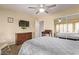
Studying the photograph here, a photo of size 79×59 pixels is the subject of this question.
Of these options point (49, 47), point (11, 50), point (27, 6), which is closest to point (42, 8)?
point (27, 6)

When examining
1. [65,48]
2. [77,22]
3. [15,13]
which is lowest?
[65,48]

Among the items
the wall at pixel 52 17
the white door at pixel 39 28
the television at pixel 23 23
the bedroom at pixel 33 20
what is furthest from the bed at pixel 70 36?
the television at pixel 23 23

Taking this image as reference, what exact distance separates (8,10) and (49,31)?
753 mm

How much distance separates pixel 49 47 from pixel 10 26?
0.73 m

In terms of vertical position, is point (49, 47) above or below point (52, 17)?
below

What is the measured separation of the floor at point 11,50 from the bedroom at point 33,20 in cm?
1

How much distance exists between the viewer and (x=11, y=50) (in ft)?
5.83

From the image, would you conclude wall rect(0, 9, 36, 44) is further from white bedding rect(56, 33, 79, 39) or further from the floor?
white bedding rect(56, 33, 79, 39)

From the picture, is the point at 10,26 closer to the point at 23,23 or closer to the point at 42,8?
the point at 23,23

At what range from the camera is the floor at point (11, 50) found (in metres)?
1.73

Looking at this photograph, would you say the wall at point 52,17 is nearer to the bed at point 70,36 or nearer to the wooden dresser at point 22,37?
the bed at point 70,36
